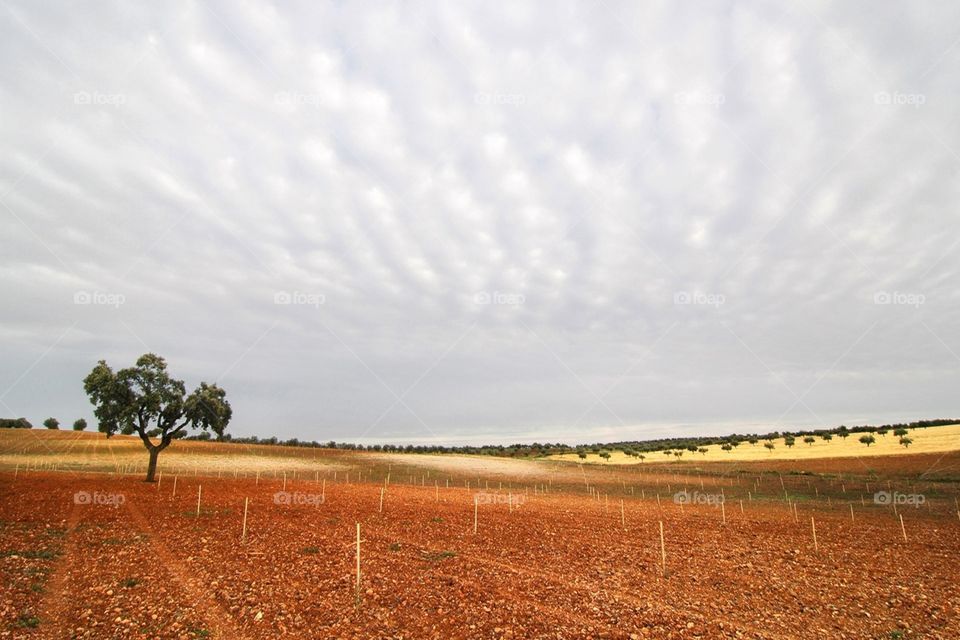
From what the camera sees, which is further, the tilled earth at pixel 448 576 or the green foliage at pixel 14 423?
the green foliage at pixel 14 423

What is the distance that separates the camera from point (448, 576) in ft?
63.8

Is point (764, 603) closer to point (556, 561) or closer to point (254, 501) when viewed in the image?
point (556, 561)

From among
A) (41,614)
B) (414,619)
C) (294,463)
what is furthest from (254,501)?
(294,463)

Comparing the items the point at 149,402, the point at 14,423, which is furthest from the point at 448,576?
the point at 14,423

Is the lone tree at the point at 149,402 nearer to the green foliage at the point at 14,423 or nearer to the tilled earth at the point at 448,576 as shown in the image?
the tilled earth at the point at 448,576

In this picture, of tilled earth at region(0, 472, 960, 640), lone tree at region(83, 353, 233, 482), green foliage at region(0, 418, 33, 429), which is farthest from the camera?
green foliage at region(0, 418, 33, 429)

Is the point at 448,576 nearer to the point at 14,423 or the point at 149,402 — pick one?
the point at 149,402

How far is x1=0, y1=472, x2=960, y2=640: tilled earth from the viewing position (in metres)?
14.5

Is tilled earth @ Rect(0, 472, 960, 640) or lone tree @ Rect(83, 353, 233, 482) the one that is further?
lone tree @ Rect(83, 353, 233, 482)

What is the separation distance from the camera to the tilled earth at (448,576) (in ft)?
47.5

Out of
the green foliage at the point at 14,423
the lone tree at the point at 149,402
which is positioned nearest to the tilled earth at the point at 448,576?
the lone tree at the point at 149,402

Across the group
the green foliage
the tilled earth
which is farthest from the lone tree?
the green foliage

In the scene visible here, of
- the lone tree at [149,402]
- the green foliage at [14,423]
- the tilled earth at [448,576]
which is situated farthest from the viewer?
the green foliage at [14,423]

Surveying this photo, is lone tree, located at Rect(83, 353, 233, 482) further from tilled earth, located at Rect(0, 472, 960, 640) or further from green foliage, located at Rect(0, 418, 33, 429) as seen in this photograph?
green foliage, located at Rect(0, 418, 33, 429)
